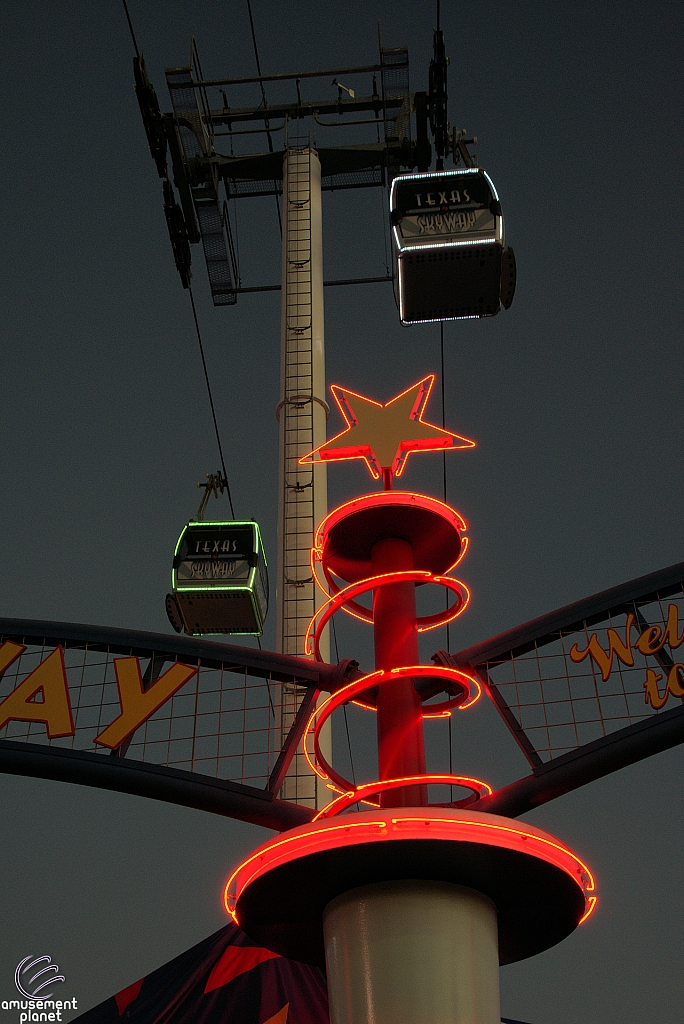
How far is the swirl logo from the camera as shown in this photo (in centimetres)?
1606

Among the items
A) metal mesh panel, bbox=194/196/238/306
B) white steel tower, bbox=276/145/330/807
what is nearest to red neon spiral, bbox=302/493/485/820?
white steel tower, bbox=276/145/330/807

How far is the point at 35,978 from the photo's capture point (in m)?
16.8

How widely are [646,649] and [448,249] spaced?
221 inches

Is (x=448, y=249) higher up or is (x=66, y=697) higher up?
(x=448, y=249)

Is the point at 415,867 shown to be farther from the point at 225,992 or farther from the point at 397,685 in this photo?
the point at 225,992

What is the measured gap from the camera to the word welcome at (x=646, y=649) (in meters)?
6.76

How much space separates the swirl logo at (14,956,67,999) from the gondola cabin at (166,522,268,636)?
6779 millimetres

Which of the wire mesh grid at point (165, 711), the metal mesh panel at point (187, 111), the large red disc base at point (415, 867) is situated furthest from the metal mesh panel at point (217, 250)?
the large red disc base at point (415, 867)

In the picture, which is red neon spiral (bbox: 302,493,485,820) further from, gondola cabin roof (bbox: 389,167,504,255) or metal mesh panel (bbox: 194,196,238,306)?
metal mesh panel (bbox: 194,196,238,306)

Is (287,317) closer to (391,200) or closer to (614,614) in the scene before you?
(391,200)

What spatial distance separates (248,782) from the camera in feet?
23.3

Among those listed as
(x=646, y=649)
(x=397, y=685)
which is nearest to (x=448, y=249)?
(x=646, y=649)

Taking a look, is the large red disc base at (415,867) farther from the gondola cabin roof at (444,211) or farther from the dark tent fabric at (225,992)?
the gondola cabin roof at (444,211)

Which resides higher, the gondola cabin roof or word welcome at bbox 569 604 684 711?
the gondola cabin roof
